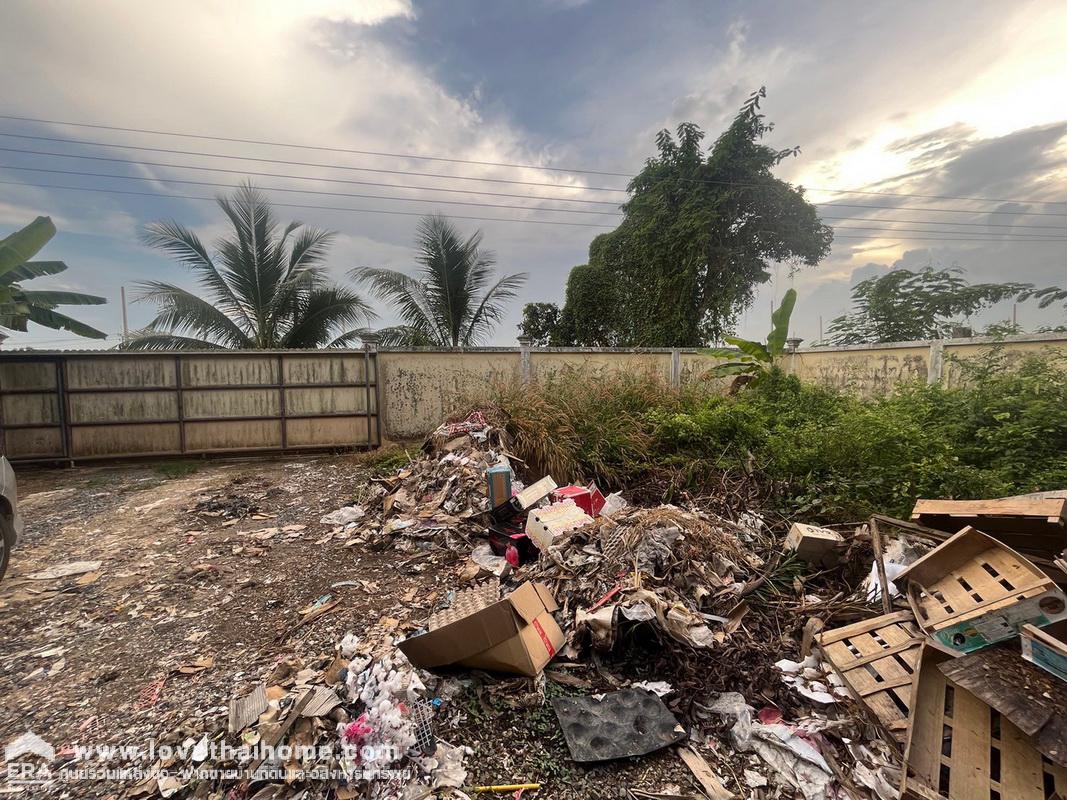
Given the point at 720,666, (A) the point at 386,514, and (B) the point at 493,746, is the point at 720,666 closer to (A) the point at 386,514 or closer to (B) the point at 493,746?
(B) the point at 493,746

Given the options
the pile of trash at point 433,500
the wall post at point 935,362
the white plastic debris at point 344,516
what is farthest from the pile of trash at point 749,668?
the wall post at point 935,362

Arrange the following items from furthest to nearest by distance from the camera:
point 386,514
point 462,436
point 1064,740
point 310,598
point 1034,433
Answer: point 462,436, point 386,514, point 1034,433, point 310,598, point 1064,740

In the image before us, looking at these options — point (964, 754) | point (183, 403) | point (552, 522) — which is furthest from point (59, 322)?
point (964, 754)

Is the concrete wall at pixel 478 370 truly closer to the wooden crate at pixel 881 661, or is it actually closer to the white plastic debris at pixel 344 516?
A: the white plastic debris at pixel 344 516

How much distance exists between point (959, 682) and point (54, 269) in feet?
33.3

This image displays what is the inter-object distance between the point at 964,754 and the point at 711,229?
10.2 m

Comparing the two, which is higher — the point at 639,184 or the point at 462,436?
the point at 639,184

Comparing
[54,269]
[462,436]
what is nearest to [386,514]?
[462,436]

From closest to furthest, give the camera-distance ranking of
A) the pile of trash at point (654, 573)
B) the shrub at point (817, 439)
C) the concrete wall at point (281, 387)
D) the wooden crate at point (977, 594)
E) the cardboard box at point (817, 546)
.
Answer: the wooden crate at point (977, 594), the pile of trash at point (654, 573), the cardboard box at point (817, 546), the shrub at point (817, 439), the concrete wall at point (281, 387)

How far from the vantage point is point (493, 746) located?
1591 millimetres

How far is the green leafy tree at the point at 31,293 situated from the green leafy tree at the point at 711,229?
10.7 meters

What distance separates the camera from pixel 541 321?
15.1m

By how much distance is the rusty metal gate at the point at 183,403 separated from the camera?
5906 millimetres

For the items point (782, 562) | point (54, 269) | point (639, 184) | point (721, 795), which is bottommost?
point (721, 795)
